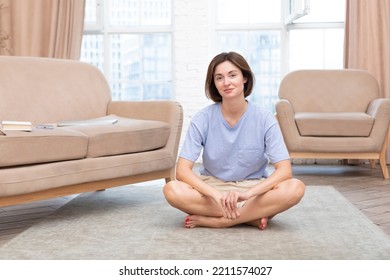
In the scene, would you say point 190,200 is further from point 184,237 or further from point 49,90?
point 49,90

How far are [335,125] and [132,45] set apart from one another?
2.36 meters

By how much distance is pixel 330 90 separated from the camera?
16.9 ft

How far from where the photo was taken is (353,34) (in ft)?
17.6

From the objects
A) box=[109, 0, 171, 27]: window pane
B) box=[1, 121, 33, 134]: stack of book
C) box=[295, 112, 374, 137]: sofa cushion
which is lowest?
box=[295, 112, 374, 137]: sofa cushion

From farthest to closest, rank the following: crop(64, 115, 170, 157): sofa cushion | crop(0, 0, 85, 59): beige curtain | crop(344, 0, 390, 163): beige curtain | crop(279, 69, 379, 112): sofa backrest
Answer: crop(0, 0, 85, 59): beige curtain, crop(344, 0, 390, 163): beige curtain, crop(279, 69, 379, 112): sofa backrest, crop(64, 115, 170, 157): sofa cushion

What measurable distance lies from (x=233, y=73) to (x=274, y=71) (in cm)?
336

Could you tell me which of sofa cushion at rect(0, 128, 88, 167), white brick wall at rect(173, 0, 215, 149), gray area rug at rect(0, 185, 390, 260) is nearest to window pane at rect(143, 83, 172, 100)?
white brick wall at rect(173, 0, 215, 149)

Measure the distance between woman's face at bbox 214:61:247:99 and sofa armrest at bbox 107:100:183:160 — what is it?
1062 mm

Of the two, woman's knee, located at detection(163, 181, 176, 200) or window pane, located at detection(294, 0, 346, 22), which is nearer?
woman's knee, located at detection(163, 181, 176, 200)

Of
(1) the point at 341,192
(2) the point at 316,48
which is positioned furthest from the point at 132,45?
(1) the point at 341,192

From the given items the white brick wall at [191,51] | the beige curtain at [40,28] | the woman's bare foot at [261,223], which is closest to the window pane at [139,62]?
the white brick wall at [191,51]

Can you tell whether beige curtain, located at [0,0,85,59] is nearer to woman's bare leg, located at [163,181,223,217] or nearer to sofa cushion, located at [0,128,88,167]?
sofa cushion, located at [0,128,88,167]

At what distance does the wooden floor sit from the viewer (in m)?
2.99

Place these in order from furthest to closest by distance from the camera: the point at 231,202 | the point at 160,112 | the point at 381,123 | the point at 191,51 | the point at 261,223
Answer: the point at 191,51 → the point at 381,123 → the point at 160,112 → the point at 261,223 → the point at 231,202
